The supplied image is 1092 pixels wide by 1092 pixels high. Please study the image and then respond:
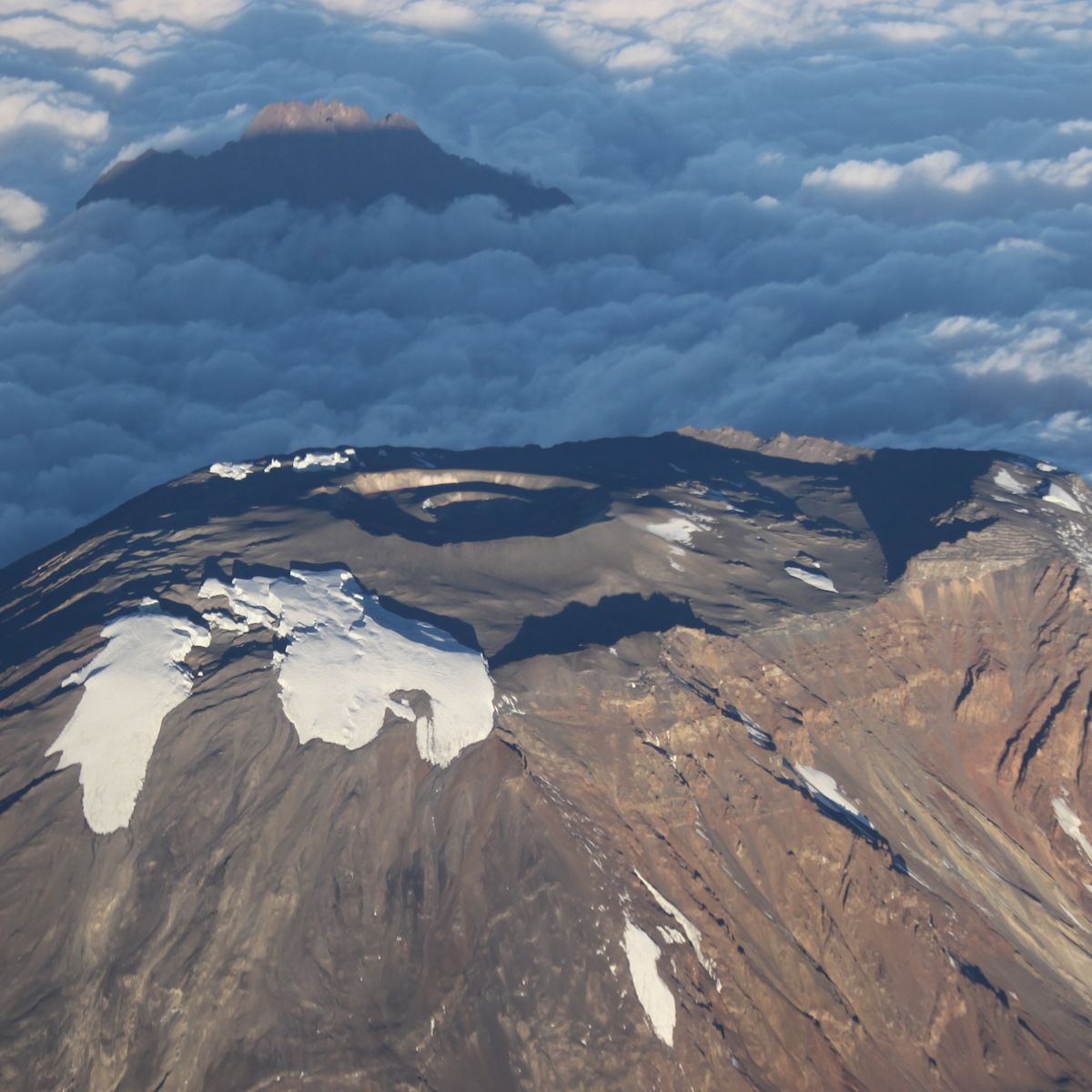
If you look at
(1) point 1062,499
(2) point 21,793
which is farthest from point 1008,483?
(2) point 21,793

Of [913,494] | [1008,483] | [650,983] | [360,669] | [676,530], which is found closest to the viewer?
[650,983]

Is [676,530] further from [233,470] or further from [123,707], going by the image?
[123,707]

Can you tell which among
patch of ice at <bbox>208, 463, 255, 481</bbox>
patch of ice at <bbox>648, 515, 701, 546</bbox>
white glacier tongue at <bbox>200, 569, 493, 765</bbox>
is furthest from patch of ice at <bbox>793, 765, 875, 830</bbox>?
patch of ice at <bbox>208, 463, 255, 481</bbox>

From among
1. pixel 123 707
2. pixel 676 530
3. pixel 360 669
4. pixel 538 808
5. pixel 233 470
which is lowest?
pixel 676 530

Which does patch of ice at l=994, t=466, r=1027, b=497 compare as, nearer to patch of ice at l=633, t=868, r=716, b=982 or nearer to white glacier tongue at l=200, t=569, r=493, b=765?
white glacier tongue at l=200, t=569, r=493, b=765

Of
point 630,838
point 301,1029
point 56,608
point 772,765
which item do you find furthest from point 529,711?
point 56,608

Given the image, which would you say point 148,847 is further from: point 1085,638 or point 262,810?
point 1085,638
